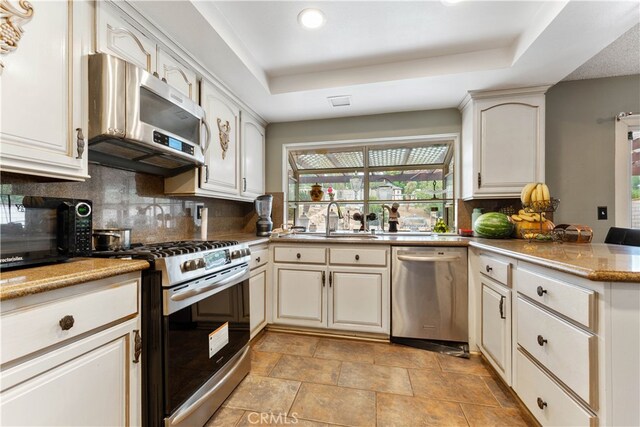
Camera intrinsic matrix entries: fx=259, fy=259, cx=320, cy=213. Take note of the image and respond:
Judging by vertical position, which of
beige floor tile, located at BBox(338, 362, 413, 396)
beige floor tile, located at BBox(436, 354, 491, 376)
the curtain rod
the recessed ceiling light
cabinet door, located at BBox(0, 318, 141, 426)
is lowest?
beige floor tile, located at BBox(436, 354, 491, 376)

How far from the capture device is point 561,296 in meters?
1.09

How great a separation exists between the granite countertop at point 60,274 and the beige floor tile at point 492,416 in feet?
6.00

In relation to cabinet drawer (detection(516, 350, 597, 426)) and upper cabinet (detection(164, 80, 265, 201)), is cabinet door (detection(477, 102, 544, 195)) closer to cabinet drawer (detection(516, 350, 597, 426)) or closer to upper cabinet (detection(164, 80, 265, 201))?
cabinet drawer (detection(516, 350, 597, 426))

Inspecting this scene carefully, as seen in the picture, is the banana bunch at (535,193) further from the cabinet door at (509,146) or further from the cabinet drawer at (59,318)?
the cabinet drawer at (59,318)

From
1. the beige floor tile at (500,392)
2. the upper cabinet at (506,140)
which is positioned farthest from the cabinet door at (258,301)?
the upper cabinet at (506,140)

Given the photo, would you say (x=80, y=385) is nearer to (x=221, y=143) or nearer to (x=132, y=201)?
(x=132, y=201)

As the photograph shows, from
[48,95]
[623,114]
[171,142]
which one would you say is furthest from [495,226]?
[48,95]

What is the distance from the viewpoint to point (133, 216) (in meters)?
1.75

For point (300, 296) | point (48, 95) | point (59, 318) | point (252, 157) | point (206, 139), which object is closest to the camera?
point (59, 318)

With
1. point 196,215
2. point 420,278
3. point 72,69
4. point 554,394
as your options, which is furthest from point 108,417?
point 420,278

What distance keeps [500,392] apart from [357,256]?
1.27 m

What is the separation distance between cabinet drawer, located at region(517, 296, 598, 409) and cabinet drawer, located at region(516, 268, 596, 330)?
49mm

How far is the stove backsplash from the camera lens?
4.19ft

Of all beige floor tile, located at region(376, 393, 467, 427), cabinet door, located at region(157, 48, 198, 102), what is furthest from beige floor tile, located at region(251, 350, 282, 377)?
cabinet door, located at region(157, 48, 198, 102)
